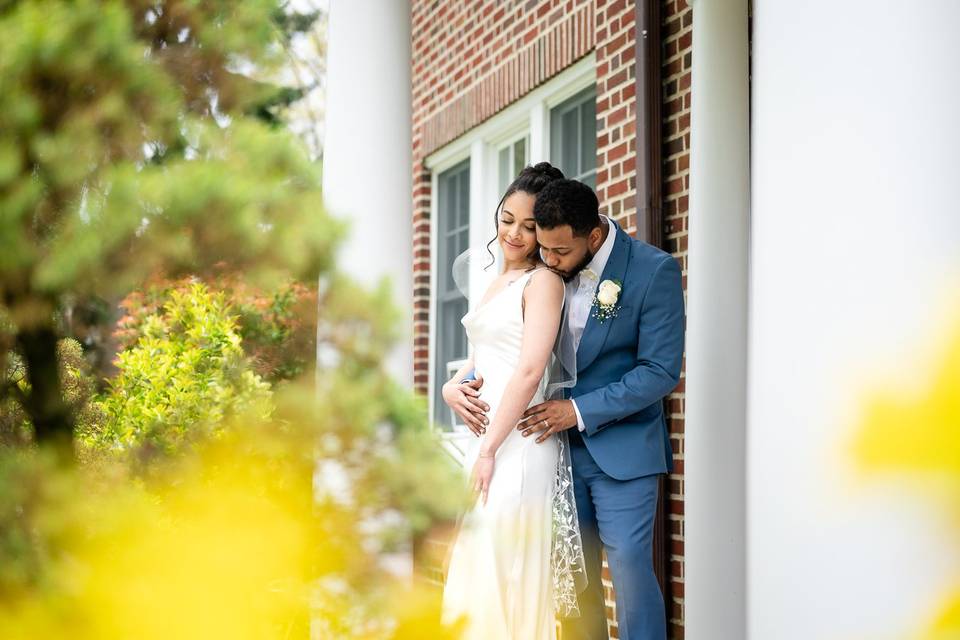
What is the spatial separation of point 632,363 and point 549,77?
115 inches

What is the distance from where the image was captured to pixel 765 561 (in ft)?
7.22

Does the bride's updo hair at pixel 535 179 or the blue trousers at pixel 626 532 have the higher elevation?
the bride's updo hair at pixel 535 179

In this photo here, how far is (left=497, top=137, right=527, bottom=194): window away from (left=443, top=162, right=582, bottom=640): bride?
317cm

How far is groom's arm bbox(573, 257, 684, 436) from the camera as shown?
360cm

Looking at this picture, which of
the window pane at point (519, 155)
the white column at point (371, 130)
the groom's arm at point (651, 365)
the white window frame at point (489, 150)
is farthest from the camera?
the window pane at point (519, 155)

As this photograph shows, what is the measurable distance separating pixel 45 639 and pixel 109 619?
4 centimetres

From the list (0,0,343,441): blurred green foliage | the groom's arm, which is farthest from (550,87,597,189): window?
(0,0,343,441): blurred green foliage

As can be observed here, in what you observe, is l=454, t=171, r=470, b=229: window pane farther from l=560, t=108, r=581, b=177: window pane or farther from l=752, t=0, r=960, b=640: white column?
l=752, t=0, r=960, b=640: white column

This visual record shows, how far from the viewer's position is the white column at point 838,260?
198 cm

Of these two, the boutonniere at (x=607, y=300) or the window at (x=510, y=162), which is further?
the window at (x=510, y=162)

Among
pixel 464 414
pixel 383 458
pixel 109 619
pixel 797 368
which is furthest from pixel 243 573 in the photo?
pixel 464 414

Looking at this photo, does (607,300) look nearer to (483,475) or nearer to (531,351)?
(531,351)

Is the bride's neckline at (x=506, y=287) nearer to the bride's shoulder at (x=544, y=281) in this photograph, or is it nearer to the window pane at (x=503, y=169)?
the bride's shoulder at (x=544, y=281)

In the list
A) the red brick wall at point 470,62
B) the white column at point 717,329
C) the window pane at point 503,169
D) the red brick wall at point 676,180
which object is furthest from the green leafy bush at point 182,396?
the window pane at point 503,169
